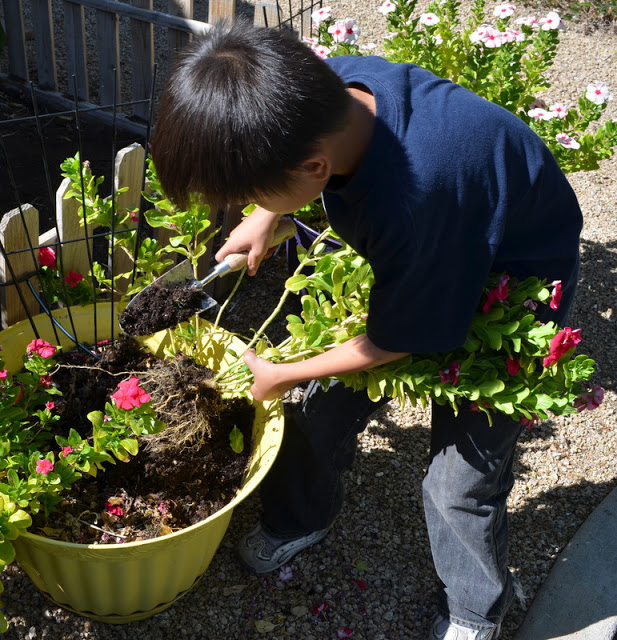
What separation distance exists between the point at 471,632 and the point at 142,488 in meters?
0.96

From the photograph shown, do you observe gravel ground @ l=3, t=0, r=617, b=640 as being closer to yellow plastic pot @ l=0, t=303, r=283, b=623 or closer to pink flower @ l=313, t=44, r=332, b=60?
yellow plastic pot @ l=0, t=303, r=283, b=623

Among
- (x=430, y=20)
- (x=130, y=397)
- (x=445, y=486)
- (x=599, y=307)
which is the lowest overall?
(x=599, y=307)

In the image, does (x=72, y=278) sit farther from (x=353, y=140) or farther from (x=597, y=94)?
(x=597, y=94)


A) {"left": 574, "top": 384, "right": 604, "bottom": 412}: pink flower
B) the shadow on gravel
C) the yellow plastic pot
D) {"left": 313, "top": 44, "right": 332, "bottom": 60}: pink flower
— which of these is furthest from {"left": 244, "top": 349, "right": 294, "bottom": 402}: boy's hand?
the shadow on gravel

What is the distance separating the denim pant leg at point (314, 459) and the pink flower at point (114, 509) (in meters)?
0.44

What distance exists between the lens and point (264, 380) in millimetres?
1571

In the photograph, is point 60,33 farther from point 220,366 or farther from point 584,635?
point 584,635

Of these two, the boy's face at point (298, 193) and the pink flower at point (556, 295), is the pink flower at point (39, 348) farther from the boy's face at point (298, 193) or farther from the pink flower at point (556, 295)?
the pink flower at point (556, 295)

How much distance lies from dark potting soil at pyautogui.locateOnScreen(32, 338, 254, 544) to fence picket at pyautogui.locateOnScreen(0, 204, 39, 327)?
0.24 metres

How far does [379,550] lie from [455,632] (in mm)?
349

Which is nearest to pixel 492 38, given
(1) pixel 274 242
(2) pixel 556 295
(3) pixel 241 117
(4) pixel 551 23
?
(4) pixel 551 23

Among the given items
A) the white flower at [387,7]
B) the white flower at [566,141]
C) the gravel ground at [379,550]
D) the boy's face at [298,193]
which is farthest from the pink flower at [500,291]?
the white flower at [387,7]

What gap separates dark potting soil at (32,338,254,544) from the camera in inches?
67.5

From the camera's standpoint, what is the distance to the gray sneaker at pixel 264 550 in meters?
2.03
